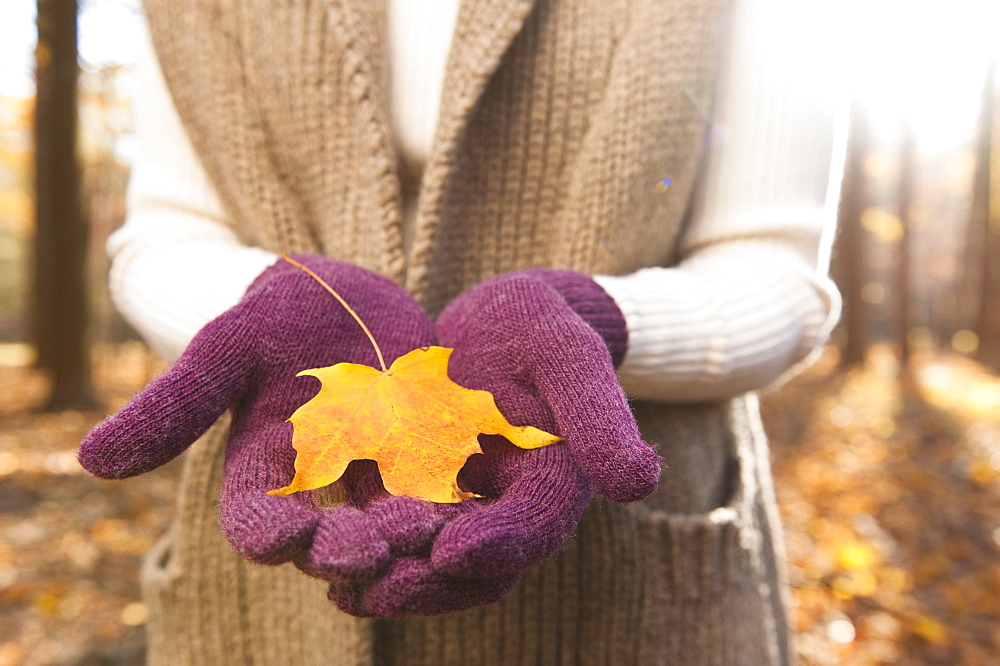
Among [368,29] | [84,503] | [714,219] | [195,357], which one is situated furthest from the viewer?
[84,503]

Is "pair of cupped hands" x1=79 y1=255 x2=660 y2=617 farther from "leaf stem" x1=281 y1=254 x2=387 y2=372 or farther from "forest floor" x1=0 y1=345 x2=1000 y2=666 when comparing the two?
"forest floor" x1=0 y1=345 x2=1000 y2=666

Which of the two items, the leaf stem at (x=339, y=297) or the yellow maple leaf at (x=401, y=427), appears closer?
the yellow maple leaf at (x=401, y=427)

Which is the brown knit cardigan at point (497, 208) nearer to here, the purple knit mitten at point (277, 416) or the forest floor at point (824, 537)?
the purple knit mitten at point (277, 416)

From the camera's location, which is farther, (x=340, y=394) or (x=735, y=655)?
(x=735, y=655)

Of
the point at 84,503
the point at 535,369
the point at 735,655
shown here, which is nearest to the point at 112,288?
the point at 535,369

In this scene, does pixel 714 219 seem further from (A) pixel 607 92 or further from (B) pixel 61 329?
(B) pixel 61 329

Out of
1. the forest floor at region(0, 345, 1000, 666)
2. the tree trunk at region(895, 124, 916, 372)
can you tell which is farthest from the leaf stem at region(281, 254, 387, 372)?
the tree trunk at region(895, 124, 916, 372)

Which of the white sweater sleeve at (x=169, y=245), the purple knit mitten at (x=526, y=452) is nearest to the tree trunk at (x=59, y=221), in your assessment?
the white sweater sleeve at (x=169, y=245)

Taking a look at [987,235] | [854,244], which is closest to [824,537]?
[854,244]
